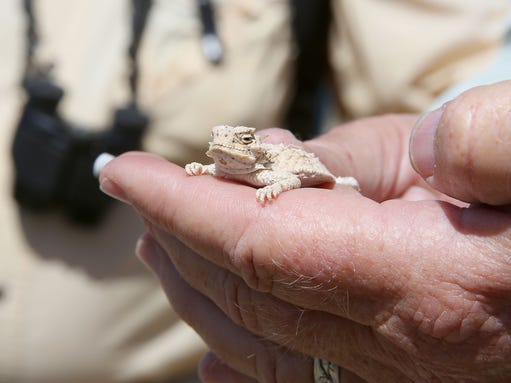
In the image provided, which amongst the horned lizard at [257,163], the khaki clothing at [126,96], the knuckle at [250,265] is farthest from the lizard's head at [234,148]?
the khaki clothing at [126,96]

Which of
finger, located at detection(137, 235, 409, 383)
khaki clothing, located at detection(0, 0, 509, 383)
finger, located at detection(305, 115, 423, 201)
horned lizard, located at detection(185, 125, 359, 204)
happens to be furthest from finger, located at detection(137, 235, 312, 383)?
khaki clothing, located at detection(0, 0, 509, 383)

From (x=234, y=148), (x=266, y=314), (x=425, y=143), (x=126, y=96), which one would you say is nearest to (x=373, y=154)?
(x=234, y=148)

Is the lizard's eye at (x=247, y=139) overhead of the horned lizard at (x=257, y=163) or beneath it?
overhead

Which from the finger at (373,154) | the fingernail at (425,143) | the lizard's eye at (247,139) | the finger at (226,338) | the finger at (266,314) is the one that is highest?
the fingernail at (425,143)

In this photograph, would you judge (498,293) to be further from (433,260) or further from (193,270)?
(193,270)

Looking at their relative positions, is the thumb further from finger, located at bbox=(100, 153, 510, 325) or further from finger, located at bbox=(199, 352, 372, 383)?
finger, located at bbox=(199, 352, 372, 383)

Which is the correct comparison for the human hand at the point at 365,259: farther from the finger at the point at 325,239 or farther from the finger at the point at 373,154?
the finger at the point at 373,154
